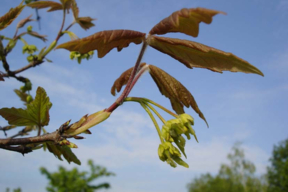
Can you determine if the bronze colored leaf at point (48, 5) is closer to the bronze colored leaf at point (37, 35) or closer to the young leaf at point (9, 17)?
the bronze colored leaf at point (37, 35)

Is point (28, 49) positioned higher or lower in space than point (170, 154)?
higher

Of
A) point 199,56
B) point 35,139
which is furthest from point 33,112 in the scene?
point 199,56

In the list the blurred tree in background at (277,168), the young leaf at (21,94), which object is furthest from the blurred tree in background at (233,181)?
the young leaf at (21,94)

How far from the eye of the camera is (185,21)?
2.98ft

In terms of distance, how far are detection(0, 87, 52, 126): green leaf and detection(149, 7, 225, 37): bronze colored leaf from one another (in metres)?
0.55

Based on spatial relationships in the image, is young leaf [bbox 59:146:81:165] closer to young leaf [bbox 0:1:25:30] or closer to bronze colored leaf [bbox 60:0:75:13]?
young leaf [bbox 0:1:25:30]

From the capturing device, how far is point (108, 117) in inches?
40.3

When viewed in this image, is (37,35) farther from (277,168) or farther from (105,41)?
(277,168)

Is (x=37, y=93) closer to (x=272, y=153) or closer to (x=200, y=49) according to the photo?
(x=200, y=49)

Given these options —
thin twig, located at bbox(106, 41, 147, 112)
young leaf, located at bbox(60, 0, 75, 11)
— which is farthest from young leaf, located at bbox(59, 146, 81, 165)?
young leaf, located at bbox(60, 0, 75, 11)

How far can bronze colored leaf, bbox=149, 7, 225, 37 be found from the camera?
0.81 meters

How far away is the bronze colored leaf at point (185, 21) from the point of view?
0.81 metres

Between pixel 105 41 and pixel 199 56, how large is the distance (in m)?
0.36

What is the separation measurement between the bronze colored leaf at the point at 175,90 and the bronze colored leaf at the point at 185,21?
187 mm
